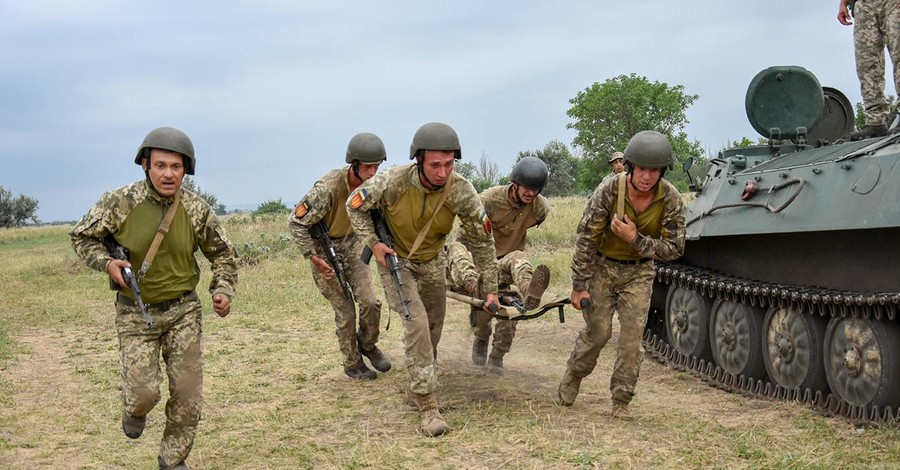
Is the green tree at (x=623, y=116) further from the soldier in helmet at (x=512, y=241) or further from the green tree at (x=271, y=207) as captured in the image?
the soldier in helmet at (x=512, y=241)

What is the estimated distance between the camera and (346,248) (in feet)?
28.9

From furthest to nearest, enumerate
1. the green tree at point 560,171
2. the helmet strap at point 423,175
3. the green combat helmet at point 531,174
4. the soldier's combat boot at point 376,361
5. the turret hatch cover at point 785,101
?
the green tree at point 560,171, the turret hatch cover at point 785,101, the soldier's combat boot at point 376,361, the green combat helmet at point 531,174, the helmet strap at point 423,175

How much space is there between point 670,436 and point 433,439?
151cm

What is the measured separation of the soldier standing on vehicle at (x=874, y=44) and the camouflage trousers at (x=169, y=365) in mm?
6341

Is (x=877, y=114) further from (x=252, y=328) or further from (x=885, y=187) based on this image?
(x=252, y=328)

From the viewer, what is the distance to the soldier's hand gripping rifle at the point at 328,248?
8.65 meters

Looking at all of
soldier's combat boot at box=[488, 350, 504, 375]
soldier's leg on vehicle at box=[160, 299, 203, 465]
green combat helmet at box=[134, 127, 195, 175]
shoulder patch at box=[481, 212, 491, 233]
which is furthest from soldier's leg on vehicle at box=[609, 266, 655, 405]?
green combat helmet at box=[134, 127, 195, 175]

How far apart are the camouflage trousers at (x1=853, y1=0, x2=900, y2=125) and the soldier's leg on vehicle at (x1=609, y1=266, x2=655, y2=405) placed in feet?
11.6

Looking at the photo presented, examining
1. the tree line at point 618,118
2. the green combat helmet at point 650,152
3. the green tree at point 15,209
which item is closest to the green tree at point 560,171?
the tree line at point 618,118

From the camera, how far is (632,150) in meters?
6.63

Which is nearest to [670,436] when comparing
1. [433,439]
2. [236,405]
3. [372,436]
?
[433,439]

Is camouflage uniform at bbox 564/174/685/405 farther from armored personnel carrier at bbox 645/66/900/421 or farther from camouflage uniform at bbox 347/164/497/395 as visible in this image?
armored personnel carrier at bbox 645/66/900/421

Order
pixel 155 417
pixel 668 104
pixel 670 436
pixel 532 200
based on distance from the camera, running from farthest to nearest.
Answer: pixel 668 104 < pixel 532 200 < pixel 155 417 < pixel 670 436

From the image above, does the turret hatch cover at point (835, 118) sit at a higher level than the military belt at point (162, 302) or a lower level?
higher
